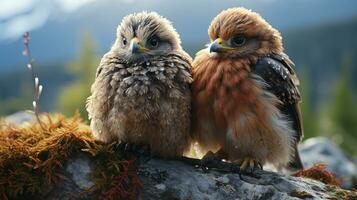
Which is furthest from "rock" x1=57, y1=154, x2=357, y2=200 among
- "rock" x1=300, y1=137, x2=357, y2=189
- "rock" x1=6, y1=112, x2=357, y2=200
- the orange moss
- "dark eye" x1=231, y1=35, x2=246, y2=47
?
"rock" x1=300, y1=137, x2=357, y2=189

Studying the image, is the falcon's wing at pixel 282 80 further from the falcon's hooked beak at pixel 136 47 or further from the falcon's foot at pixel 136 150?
the falcon's foot at pixel 136 150

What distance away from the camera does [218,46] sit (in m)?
5.22

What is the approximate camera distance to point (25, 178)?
4.51 metres

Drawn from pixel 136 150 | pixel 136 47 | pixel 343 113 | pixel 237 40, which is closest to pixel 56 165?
pixel 136 150

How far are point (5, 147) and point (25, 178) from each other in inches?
16.2

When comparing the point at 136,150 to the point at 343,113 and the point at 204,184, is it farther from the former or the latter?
the point at 343,113

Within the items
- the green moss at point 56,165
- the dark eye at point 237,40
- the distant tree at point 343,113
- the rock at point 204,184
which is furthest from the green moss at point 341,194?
the distant tree at point 343,113

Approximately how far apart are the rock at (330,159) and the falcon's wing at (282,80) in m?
2.73

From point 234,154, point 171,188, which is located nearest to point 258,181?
point 234,154

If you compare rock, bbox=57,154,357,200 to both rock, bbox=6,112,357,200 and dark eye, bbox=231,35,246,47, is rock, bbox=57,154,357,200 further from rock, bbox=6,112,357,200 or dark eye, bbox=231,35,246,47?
dark eye, bbox=231,35,246,47

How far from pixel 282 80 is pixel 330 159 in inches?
148

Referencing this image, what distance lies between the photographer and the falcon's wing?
5180 millimetres

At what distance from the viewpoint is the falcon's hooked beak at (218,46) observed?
5203 mm

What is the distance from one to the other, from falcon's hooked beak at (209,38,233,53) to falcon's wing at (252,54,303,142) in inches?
13.7
